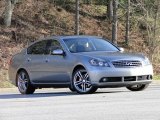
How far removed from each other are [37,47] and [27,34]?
1928 centimetres

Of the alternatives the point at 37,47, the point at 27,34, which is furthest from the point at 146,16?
the point at 37,47

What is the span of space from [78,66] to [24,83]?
2337mm

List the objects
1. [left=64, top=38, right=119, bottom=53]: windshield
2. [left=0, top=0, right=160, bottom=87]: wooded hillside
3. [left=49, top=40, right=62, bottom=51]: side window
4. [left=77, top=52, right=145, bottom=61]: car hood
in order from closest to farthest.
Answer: [left=77, top=52, right=145, bottom=61]: car hood
[left=64, top=38, right=119, bottom=53]: windshield
[left=49, top=40, right=62, bottom=51]: side window
[left=0, top=0, right=160, bottom=87]: wooded hillside

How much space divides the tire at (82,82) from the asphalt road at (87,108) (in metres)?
0.69

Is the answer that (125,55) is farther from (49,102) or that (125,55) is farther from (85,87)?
(49,102)

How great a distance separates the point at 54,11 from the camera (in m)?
41.7

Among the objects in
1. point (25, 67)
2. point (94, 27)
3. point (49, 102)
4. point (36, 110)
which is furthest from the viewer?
point (94, 27)

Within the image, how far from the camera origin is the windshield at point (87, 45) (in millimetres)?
16578

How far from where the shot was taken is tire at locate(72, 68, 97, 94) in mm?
15665

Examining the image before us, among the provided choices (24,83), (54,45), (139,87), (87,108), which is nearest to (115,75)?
(139,87)

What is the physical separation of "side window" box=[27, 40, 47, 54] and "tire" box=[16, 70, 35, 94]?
651 millimetres

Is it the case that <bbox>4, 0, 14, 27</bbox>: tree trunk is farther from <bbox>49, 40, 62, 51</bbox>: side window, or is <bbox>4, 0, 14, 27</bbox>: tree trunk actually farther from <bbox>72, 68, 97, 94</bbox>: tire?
<bbox>72, 68, 97, 94</bbox>: tire

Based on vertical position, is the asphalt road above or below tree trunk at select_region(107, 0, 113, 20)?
below

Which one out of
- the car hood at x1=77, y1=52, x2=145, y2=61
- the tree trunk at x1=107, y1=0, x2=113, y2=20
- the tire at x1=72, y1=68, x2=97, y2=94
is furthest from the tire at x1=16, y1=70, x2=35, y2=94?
Answer: the tree trunk at x1=107, y1=0, x2=113, y2=20
